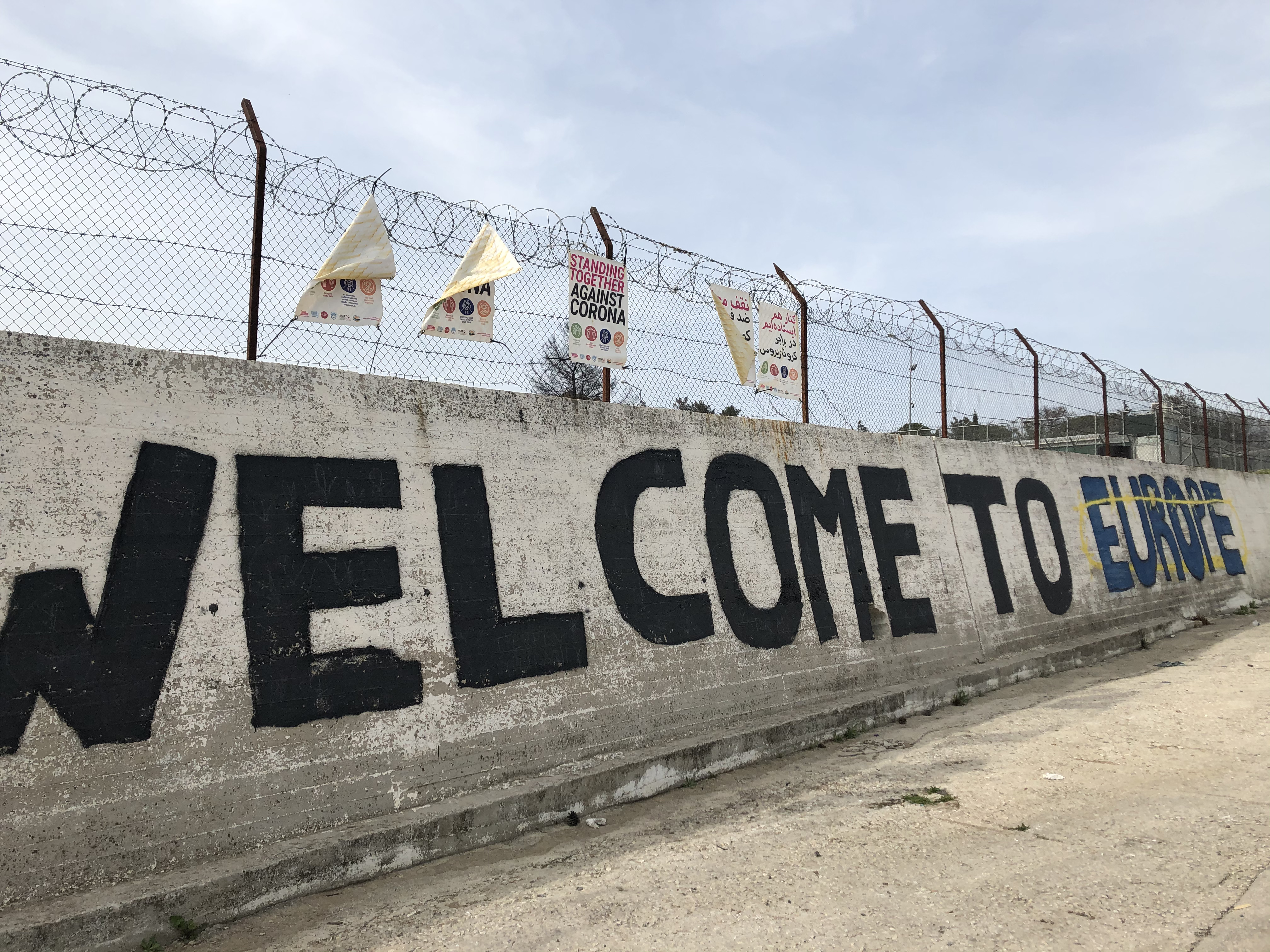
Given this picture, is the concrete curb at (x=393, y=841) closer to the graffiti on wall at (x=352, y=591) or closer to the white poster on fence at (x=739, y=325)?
the graffiti on wall at (x=352, y=591)

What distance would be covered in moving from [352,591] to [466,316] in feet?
6.41

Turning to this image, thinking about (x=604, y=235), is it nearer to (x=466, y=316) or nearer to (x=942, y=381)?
(x=466, y=316)

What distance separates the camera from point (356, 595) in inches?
169

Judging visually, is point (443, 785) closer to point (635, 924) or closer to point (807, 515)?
point (635, 924)

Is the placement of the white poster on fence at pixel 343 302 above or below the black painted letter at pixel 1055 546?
above

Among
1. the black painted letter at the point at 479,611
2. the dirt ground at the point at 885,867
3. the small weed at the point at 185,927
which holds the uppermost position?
the black painted letter at the point at 479,611

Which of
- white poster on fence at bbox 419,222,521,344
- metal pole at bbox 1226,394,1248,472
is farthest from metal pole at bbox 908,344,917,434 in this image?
metal pole at bbox 1226,394,1248,472

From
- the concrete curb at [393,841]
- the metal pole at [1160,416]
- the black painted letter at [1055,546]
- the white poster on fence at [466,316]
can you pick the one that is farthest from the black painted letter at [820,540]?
the metal pole at [1160,416]

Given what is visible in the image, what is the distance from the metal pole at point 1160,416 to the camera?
13109mm


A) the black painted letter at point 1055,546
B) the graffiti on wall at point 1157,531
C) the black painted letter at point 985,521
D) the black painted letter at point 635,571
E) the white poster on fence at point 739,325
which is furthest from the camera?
the graffiti on wall at point 1157,531

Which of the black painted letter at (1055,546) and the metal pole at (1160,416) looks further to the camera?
the metal pole at (1160,416)

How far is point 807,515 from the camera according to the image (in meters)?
6.90

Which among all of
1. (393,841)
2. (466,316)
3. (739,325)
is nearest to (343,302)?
(466,316)

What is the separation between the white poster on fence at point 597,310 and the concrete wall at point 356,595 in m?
0.56
